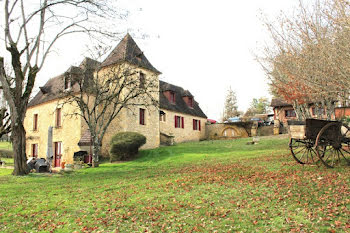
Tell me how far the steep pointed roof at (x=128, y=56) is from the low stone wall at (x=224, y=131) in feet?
38.8

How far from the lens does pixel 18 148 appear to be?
12617 mm

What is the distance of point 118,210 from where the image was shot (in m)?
6.10

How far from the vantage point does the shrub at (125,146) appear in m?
17.8

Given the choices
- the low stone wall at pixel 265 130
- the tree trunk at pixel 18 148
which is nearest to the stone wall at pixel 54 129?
the tree trunk at pixel 18 148

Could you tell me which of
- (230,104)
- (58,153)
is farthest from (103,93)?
(230,104)

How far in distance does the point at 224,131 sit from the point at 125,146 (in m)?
16.0

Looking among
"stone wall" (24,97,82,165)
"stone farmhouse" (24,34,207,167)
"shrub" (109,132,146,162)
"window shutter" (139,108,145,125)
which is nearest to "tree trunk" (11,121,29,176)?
"stone farmhouse" (24,34,207,167)

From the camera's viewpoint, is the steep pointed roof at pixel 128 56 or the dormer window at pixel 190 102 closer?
the steep pointed roof at pixel 128 56

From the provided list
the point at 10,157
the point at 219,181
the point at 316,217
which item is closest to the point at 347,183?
the point at 316,217

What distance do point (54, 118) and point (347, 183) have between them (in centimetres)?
2153

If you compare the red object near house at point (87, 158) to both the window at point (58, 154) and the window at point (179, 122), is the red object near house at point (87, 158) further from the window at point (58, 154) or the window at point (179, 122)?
the window at point (179, 122)

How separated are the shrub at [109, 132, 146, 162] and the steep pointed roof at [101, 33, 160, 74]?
5.63 meters

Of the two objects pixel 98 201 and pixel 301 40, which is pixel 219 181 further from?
pixel 301 40

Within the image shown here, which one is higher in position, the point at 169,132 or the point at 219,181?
the point at 169,132
